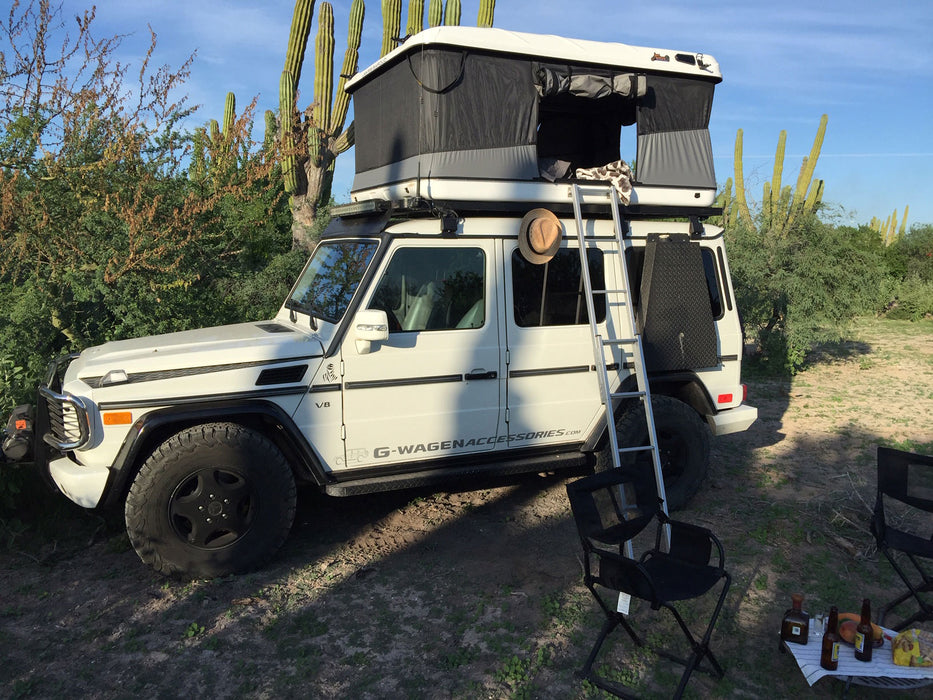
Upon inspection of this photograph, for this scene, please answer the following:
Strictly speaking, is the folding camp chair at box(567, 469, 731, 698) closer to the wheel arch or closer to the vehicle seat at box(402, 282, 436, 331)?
→ the vehicle seat at box(402, 282, 436, 331)

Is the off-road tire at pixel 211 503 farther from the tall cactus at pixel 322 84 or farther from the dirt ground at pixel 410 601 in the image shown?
the tall cactus at pixel 322 84

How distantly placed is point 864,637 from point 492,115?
376 centimetres

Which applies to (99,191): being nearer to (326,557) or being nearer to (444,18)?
(326,557)

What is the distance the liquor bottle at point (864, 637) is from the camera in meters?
3.41

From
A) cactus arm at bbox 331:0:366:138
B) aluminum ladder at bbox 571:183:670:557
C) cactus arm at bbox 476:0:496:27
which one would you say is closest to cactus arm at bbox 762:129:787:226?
cactus arm at bbox 476:0:496:27

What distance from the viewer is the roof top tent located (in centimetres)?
488

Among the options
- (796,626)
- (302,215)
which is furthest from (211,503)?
(302,215)

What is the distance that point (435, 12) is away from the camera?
1273 cm

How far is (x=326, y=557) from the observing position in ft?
15.9

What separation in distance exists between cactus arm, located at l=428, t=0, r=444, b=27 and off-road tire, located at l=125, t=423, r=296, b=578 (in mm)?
10378

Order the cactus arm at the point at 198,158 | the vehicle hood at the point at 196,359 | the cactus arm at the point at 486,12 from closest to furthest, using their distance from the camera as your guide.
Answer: the vehicle hood at the point at 196,359 → the cactus arm at the point at 198,158 → the cactus arm at the point at 486,12

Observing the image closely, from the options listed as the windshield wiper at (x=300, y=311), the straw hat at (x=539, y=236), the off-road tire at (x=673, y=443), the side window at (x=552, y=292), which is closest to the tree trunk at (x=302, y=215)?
the windshield wiper at (x=300, y=311)

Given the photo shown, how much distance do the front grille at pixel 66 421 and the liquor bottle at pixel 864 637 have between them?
4.14 meters

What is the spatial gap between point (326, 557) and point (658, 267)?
123 inches
